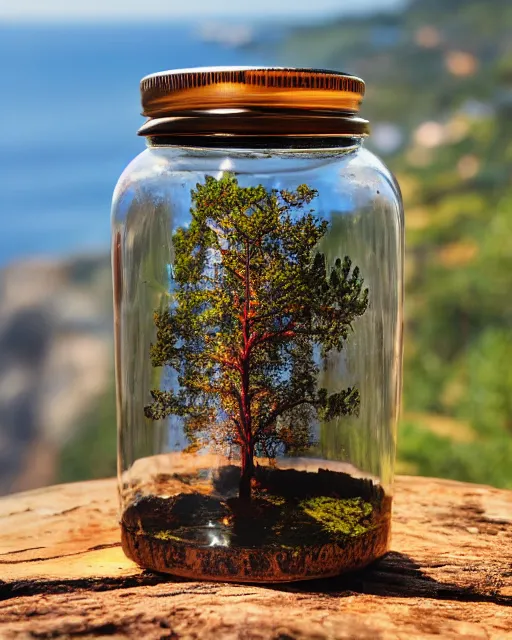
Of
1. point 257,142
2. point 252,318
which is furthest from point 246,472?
point 257,142

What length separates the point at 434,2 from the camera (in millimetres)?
3668

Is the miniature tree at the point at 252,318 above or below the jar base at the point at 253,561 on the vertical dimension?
above

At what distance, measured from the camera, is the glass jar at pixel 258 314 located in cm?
101

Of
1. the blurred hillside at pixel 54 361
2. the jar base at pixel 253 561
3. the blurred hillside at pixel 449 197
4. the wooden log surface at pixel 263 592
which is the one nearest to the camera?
the wooden log surface at pixel 263 592

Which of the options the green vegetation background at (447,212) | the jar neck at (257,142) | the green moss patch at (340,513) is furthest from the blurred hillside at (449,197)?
the jar neck at (257,142)

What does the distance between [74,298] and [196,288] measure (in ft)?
7.68

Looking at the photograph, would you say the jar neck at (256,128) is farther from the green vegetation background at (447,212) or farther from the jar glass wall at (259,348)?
the green vegetation background at (447,212)

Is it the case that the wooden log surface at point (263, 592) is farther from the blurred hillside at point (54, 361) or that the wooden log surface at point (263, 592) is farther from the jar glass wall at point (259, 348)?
the blurred hillside at point (54, 361)

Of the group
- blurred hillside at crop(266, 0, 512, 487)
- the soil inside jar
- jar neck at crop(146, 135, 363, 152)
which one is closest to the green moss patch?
the soil inside jar

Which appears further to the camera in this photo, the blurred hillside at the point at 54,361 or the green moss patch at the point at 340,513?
the blurred hillside at the point at 54,361

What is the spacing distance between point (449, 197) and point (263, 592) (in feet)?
8.24

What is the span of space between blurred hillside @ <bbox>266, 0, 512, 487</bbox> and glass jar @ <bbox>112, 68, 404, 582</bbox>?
1379mm

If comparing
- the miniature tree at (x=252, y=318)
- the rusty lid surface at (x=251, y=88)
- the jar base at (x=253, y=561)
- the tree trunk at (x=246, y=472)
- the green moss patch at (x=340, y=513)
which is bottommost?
the jar base at (x=253, y=561)

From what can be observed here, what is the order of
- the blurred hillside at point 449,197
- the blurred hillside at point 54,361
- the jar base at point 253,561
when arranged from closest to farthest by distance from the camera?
1. the jar base at point 253,561
2. the blurred hillside at point 449,197
3. the blurred hillside at point 54,361
